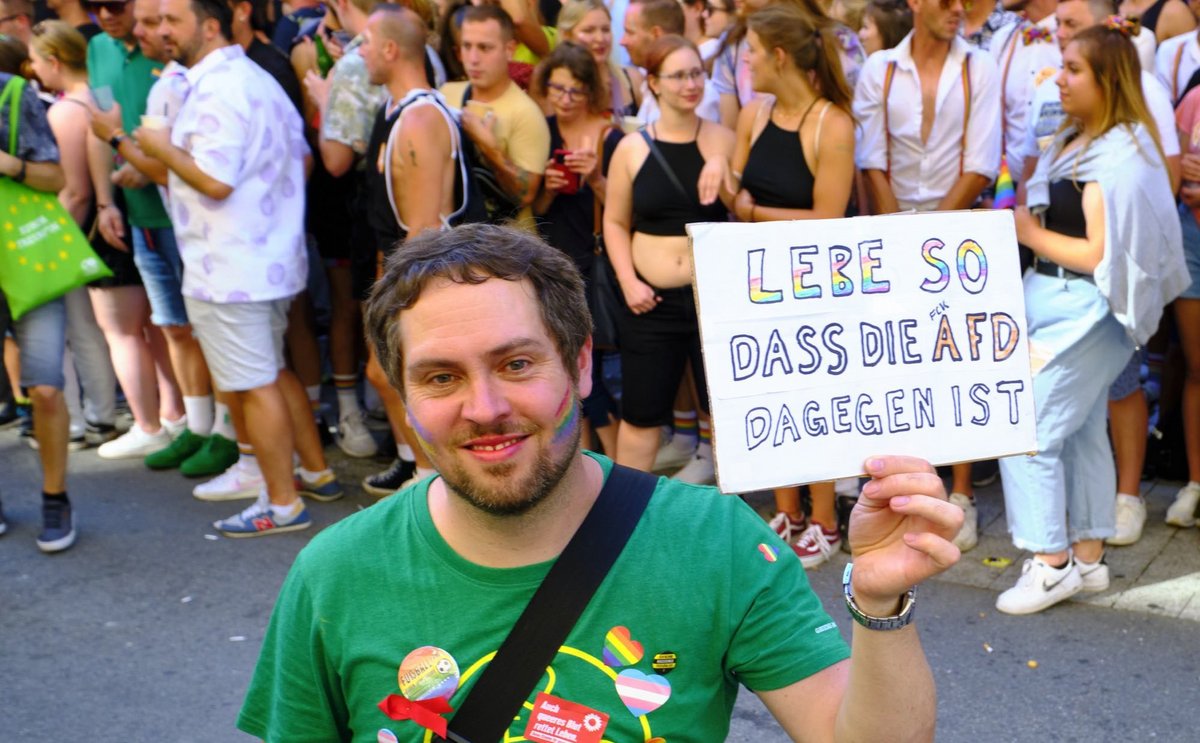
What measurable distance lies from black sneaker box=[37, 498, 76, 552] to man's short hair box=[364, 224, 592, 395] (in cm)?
401

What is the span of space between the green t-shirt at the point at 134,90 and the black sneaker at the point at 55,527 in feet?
4.67

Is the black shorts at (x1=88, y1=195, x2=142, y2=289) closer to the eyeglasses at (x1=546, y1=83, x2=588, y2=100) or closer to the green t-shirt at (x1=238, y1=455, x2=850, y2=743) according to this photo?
the eyeglasses at (x1=546, y1=83, x2=588, y2=100)

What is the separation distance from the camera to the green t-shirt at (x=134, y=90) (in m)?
6.40

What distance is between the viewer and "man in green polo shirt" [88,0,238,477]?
6.41m

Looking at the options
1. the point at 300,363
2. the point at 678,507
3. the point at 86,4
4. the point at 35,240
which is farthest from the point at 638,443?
the point at 86,4

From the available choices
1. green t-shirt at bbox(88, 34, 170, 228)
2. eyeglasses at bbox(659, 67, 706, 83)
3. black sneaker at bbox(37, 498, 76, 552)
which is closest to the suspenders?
eyeglasses at bbox(659, 67, 706, 83)

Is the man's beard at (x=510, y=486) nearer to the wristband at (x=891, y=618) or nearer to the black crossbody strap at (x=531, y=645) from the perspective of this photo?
the black crossbody strap at (x=531, y=645)

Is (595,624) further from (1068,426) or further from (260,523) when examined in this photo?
(260,523)

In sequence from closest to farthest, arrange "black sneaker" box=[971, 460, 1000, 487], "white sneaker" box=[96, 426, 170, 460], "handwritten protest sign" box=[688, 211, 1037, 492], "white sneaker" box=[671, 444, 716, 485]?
1. "handwritten protest sign" box=[688, 211, 1037, 492]
2. "black sneaker" box=[971, 460, 1000, 487]
3. "white sneaker" box=[671, 444, 716, 485]
4. "white sneaker" box=[96, 426, 170, 460]

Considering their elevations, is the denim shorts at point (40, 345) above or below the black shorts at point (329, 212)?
below

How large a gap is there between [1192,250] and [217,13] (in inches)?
158

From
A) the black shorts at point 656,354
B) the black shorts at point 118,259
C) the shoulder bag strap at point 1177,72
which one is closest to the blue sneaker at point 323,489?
the black shorts at point 118,259

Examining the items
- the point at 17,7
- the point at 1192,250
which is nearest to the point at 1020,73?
the point at 1192,250

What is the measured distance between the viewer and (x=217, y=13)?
5.60 m
